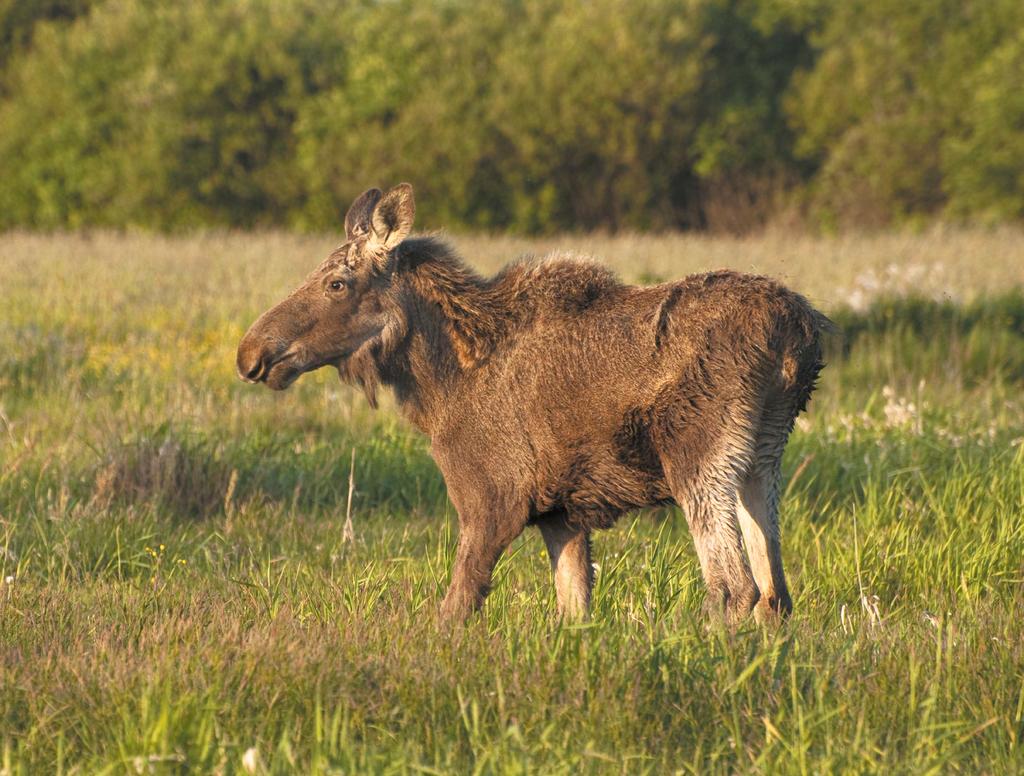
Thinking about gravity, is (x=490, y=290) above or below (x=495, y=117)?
above

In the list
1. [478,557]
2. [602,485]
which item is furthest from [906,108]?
[478,557]

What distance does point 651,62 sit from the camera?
3344cm

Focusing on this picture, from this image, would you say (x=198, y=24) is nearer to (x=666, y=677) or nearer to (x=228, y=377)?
(x=228, y=377)

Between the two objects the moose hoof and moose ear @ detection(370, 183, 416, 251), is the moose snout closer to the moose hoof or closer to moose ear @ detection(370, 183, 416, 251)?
moose ear @ detection(370, 183, 416, 251)

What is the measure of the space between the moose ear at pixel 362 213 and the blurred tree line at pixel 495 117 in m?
28.0

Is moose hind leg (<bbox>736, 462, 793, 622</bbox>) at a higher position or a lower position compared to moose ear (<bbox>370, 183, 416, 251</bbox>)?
lower

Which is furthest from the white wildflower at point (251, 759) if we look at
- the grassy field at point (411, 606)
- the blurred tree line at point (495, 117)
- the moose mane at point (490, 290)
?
the blurred tree line at point (495, 117)

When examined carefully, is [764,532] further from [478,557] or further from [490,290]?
[490,290]

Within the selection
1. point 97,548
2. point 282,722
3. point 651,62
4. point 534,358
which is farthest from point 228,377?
point 651,62

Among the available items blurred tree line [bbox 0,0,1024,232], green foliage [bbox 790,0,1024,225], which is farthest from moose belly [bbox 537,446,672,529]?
green foliage [bbox 790,0,1024,225]

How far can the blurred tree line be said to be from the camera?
33.3 meters

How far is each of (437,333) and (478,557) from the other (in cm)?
95

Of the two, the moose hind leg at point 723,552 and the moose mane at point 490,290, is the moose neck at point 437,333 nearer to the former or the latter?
the moose mane at point 490,290

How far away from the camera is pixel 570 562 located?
5.26 meters
